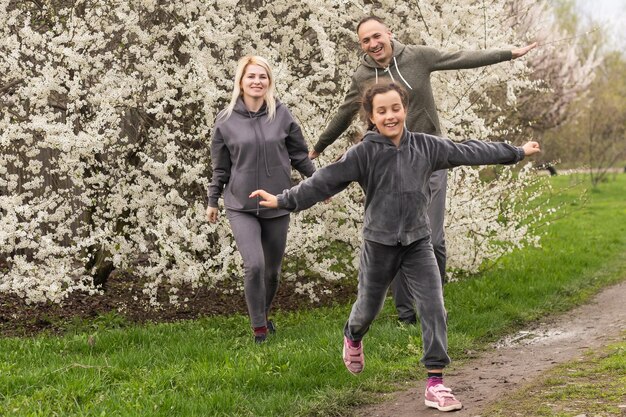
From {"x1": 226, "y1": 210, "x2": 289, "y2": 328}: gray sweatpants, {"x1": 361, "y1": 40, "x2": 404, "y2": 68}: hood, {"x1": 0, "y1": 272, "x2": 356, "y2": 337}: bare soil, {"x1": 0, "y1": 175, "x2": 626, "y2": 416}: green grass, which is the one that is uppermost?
{"x1": 361, "y1": 40, "x2": 404, "y2": 68}: hood

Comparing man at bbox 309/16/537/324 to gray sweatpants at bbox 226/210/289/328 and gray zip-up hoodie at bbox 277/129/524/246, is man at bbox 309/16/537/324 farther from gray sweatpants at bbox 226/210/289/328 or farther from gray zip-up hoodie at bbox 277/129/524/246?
gray zip-up hoodie at bbox 277/129/524/246

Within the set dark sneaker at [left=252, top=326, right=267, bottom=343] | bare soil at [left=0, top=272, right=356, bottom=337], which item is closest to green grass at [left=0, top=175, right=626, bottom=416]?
dark sneaker at [left=252, top=326, right=267, bottom=343]

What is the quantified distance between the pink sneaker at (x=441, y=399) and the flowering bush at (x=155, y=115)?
261 cm

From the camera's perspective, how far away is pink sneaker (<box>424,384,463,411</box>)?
423 cm

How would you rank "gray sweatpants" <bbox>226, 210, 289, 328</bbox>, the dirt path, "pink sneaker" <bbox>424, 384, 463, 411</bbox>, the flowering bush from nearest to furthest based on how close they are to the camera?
"pink sneaker" <bbox>424, 384, 463, 411</bbox> < the dirt path < "gray sweatpants" <bbox>226, 210, 289, 328</bbox> < the flowering bush

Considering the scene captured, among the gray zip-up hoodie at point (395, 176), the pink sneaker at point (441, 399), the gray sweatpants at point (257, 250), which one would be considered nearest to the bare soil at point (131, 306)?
the gray sweatpants at point (257, 250)

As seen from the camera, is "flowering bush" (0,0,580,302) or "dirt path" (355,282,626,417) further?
"flowering bush" (0,0,580,302)

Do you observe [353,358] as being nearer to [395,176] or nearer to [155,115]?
[395,176]

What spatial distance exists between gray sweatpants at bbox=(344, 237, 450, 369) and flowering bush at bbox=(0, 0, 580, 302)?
2.20 meters

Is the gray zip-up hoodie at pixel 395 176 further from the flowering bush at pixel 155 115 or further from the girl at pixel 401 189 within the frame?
the flowering bush at pixel 155 115

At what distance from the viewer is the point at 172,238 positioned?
261 inches

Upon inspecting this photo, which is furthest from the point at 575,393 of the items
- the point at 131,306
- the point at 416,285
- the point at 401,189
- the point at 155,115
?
the point at 131,306

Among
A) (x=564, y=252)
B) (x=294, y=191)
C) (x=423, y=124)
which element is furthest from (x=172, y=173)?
(x=564, y=252)

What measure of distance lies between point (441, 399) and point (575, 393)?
752 millimetres
